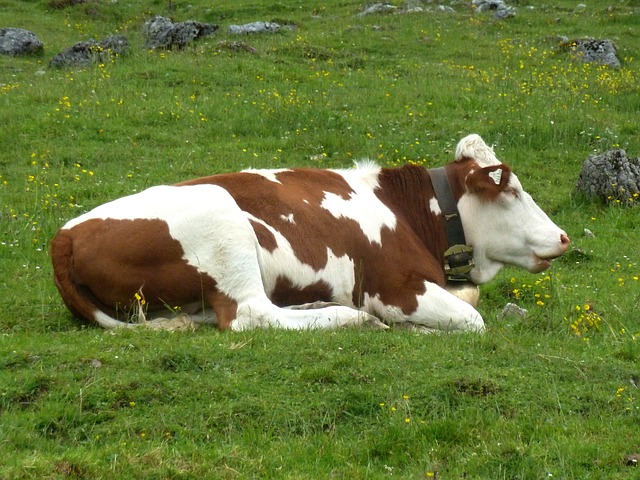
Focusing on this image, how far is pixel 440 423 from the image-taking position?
6719 millimetres

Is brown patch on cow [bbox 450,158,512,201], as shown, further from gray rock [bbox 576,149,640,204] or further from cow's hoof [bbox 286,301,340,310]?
gray rock [bbox 576,149,640,204]

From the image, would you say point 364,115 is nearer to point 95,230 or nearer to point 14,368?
point 95,230

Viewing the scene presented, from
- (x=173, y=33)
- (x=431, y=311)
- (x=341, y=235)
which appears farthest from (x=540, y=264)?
(x=173, y=33)

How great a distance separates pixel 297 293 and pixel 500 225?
2477 mm

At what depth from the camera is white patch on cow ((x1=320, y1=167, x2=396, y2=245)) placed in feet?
32.9

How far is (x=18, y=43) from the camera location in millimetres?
26312

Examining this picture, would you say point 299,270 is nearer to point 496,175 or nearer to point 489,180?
point 489,180

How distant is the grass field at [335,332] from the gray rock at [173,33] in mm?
445

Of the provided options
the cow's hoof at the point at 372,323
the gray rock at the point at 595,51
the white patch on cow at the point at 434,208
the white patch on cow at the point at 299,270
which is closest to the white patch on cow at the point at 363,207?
Result: the white patch on cow at the point at 299,270

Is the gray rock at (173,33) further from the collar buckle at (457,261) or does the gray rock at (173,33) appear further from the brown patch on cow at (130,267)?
the brown patch on cow at (130,267)

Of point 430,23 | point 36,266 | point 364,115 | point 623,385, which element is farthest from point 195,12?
point 623,385

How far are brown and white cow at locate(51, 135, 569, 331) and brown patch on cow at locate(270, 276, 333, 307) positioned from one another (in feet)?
0.04

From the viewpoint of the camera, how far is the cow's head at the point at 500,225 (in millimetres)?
10742

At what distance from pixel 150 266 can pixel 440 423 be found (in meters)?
3.08
